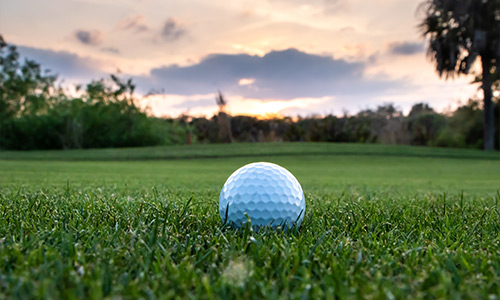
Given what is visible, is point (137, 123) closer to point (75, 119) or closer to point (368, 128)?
point (75, 119)

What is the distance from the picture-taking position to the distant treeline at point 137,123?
84.0ft

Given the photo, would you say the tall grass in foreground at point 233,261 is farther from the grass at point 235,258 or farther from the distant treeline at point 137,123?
the distant treeline at point 137,123

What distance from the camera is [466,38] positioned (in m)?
22.2

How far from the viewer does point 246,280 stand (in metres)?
1.01

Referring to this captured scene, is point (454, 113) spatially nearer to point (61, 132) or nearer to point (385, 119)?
point (385, 119)

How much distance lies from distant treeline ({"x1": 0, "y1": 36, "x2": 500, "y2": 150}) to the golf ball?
25.5 meters

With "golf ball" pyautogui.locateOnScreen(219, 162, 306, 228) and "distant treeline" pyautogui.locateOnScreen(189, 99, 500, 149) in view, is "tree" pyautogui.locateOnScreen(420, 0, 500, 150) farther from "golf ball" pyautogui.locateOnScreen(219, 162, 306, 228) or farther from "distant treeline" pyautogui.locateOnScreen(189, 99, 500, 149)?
"golf ball" pyautogui.locateOnScreen(219, 162, 306, 228)

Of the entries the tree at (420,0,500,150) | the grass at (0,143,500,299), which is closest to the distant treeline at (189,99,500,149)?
the tree at (420,0,500,150)

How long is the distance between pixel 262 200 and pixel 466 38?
25124 mm

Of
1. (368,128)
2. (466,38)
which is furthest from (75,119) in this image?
(466,38)

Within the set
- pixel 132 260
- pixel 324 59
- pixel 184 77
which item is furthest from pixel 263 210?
pixel 184 77

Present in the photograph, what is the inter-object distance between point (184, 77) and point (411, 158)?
17.2m

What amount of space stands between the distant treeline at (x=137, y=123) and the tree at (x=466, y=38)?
3740 millimetres

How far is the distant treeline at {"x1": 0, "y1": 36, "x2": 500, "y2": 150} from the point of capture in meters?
25.6
